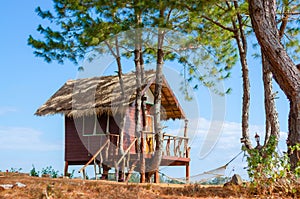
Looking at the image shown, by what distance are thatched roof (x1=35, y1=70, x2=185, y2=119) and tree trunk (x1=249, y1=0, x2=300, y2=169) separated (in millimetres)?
6582

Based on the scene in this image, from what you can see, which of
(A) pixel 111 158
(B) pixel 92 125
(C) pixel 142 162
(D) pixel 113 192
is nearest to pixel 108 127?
(B) pixel 92 125

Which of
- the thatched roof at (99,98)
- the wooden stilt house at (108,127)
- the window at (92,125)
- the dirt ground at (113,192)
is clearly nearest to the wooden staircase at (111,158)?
the wooden stilt house at (108,127)

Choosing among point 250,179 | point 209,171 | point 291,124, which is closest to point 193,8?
point 209,171

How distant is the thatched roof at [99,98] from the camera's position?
13508 millimetres

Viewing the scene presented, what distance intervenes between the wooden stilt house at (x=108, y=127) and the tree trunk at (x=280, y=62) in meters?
6.06

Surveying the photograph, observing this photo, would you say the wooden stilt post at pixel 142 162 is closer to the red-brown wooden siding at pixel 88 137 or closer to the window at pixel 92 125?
the red-brown wooden siding at pixel 88 137

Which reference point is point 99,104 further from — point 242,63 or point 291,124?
point 291,124

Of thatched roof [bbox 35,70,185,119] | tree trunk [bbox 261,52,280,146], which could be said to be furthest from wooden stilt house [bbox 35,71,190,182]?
tree trunk [bbox 261,52,280,146]

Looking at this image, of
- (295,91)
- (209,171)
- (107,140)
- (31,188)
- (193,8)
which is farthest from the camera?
(107,140)

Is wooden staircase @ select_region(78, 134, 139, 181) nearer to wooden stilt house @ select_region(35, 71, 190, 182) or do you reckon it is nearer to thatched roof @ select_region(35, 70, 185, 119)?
wooden stilt house @ select_region(35, 71, 190, 182)

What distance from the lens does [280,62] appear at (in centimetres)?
687

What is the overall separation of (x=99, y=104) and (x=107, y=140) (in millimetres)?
1220

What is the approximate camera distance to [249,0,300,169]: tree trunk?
22.6 ft

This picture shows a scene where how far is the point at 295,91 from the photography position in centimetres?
691
